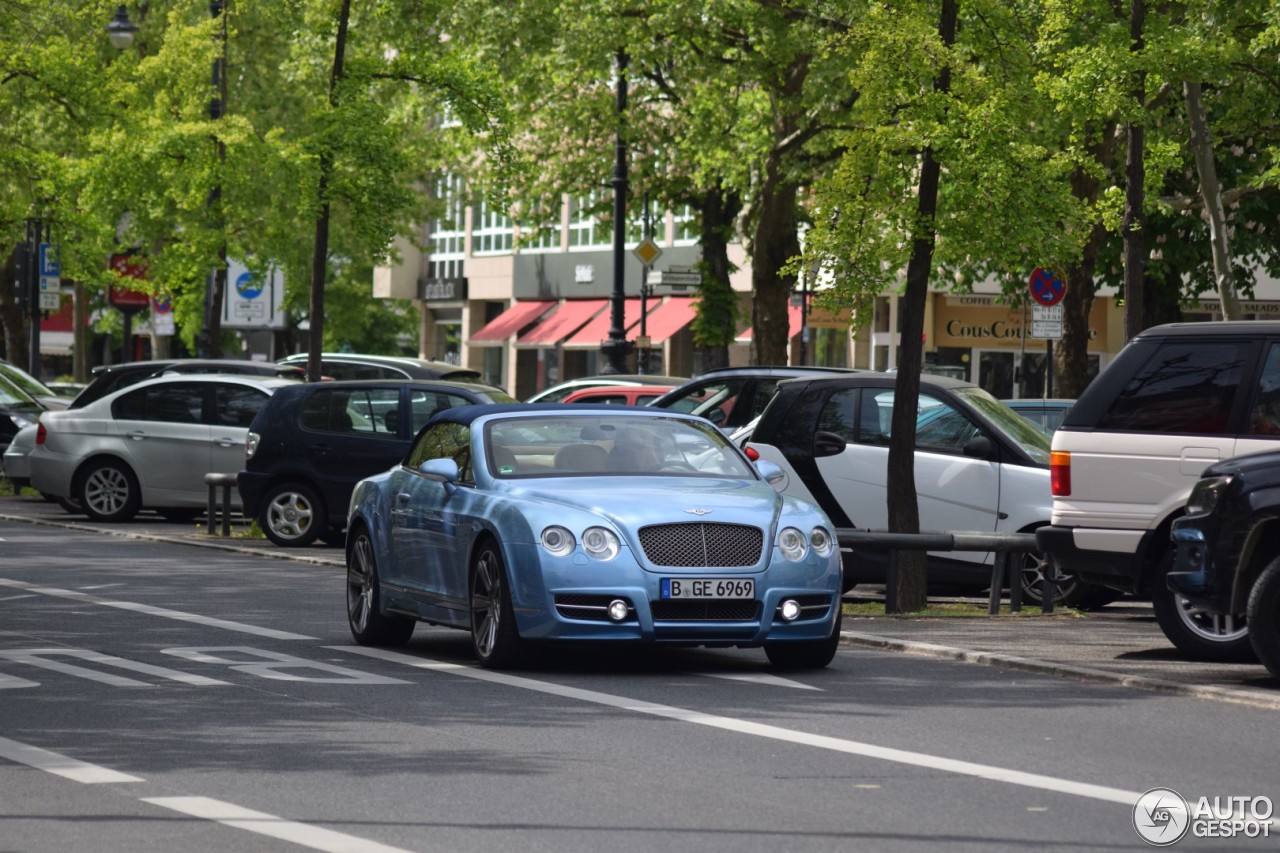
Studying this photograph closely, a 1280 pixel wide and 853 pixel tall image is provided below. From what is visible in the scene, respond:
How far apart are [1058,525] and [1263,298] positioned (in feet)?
114

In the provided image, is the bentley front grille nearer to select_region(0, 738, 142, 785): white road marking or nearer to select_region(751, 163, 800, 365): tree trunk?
select_region(0, 738, 142, 785): white road marking

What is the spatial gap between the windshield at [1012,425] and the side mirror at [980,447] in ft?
0.47

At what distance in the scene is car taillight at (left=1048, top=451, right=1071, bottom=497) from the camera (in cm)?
1395

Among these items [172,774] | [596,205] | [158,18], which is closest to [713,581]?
[172,774]

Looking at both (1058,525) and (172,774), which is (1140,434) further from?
(172,774)

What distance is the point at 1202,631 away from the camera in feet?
42.9

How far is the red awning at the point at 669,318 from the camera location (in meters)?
60.8

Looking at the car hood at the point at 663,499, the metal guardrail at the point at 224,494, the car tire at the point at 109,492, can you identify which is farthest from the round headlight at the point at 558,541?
the car tire at the point at 109,492

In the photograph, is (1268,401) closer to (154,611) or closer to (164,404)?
(154,611)

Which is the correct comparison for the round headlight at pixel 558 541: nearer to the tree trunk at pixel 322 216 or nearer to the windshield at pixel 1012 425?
the windshield at pixel 1012 425

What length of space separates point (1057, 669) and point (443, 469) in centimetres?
352

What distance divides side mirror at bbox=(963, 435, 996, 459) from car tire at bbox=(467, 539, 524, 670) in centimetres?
592

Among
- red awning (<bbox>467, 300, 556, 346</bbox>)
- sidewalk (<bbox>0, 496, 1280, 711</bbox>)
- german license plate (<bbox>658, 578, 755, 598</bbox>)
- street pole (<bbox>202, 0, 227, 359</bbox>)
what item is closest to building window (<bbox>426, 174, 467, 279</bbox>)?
red awning (<bbox>467, 300, 556, 346</bbox>)

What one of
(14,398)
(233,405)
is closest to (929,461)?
(233,405)
